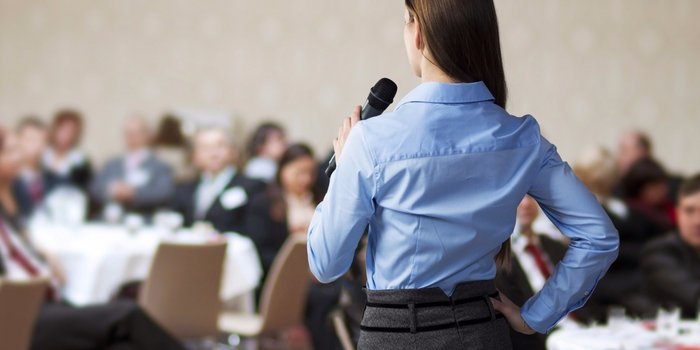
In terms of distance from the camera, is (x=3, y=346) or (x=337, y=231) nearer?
(x=337, y=231)

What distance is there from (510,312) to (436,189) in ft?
1.05

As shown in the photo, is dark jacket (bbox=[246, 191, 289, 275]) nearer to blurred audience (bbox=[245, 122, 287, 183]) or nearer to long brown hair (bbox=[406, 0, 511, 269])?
blurred audience (bbox=[245, 122, 287, 183])

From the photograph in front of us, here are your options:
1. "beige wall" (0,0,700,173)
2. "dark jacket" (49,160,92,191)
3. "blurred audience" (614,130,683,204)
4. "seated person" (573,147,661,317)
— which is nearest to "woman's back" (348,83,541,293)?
"seated person" (573,147,661,317)

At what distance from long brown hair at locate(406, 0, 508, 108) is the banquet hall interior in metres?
2.04

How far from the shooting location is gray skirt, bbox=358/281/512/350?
2082 millimetres

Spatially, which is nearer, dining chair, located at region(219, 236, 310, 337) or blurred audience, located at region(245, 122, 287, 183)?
dining chair, located at region(219, 236, 310, 337)

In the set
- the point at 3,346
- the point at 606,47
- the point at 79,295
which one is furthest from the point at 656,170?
the point at 3,346

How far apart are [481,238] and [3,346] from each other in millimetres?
2418

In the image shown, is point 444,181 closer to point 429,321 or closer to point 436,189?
point 436,189

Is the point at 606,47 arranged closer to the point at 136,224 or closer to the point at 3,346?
the point at 136,224

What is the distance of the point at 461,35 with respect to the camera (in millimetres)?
2078

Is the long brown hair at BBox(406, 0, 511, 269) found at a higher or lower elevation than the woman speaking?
higher

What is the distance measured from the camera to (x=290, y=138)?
10.8m

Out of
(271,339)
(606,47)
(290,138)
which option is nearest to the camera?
(271,339)
